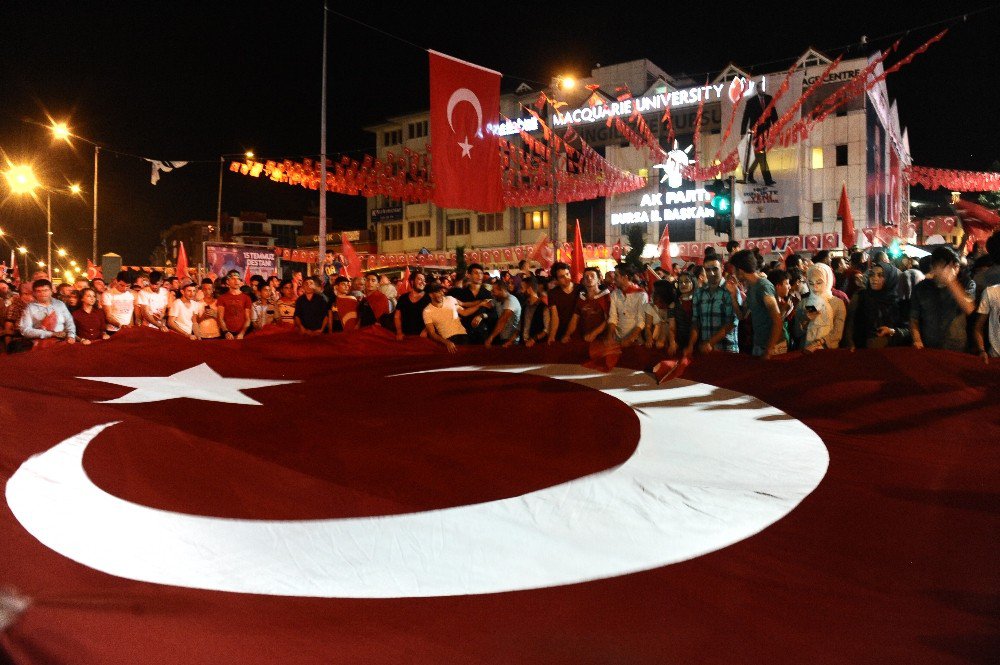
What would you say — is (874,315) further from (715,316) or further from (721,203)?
(721,203)

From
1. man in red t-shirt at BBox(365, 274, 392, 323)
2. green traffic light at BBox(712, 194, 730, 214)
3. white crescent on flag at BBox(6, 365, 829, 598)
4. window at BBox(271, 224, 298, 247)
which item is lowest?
white crescent on flag at BBox(6, 365, 829, 598)

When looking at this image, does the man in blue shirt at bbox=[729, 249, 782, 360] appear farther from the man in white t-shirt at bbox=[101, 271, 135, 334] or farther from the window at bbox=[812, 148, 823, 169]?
the window at bbox=[812, 148, 823, 169]

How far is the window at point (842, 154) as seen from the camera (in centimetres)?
3866

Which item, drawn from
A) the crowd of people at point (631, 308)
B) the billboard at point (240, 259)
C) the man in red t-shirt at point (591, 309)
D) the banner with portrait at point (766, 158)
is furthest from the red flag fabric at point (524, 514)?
the banner with portrait at point (766, 158)

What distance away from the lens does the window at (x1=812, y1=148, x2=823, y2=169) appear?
39250 mm

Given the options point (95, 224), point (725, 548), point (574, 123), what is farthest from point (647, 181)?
point (725, 548)

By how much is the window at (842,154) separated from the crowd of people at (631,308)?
32.4 metres

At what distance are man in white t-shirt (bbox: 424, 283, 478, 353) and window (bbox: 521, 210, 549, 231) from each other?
41906 millimetres

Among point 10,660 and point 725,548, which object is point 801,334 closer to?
point 725,548

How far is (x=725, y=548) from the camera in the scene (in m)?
2.84

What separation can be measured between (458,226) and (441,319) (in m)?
45.5

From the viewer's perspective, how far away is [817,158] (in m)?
39.3

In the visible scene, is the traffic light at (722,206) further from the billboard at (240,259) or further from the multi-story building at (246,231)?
the multi-story building at (246,231)

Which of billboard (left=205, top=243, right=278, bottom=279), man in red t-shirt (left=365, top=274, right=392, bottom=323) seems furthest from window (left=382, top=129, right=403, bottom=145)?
man in red t-shirt (left=365, top=274, right=392, bottom=323)
